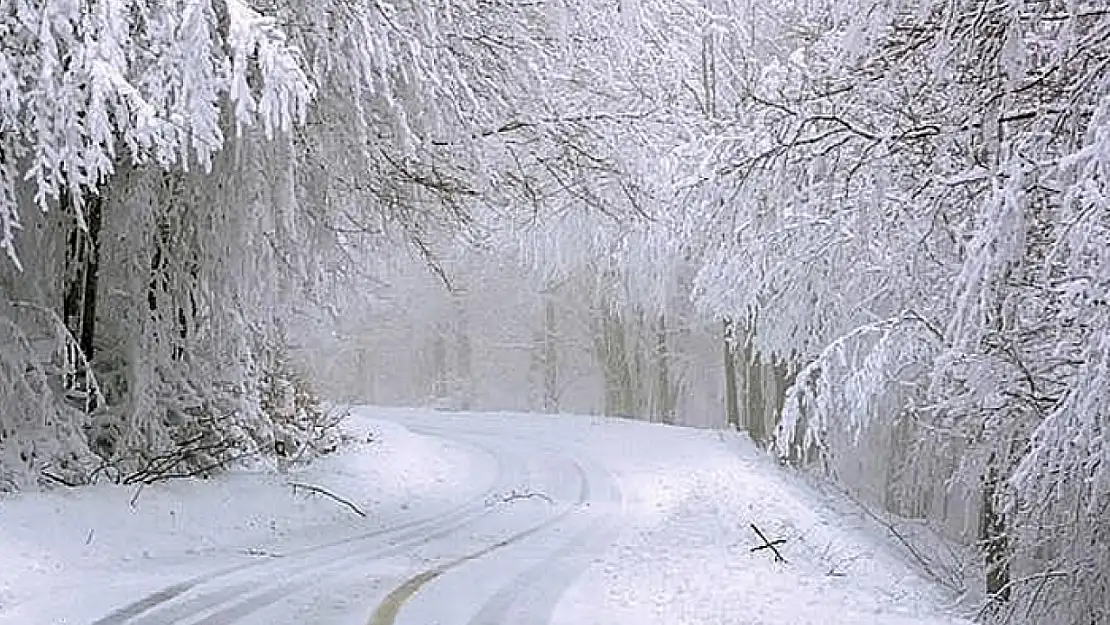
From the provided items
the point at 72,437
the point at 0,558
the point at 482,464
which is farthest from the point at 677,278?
the point at 0,558

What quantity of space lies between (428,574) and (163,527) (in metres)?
3.25

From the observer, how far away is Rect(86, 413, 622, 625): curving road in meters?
8.84

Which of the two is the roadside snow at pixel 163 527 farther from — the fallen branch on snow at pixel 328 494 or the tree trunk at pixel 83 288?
the tree trunk at pixel 83 288

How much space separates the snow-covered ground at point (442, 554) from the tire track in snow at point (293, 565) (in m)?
0.02

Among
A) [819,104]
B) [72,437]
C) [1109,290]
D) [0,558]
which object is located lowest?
[0,558]

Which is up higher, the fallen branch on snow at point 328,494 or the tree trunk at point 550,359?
the tree trunk at point 550,359

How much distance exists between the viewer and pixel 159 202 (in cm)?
1343

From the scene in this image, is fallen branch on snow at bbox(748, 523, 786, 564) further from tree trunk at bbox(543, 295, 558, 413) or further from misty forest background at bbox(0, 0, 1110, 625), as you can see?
tree trunk at bbox(543, 295, 558, 413)

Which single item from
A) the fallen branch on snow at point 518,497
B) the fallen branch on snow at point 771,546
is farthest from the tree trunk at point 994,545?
the fallen branch on snow at point 518,497

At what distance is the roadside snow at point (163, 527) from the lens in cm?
955

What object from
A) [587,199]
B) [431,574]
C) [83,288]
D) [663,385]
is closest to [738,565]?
[431,574]

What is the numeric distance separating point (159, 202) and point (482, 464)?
11593 mm

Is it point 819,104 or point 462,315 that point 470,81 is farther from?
point 462,315

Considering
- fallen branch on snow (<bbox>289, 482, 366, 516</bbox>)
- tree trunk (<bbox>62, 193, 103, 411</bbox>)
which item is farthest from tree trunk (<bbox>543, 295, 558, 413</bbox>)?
tree trunk (<bbox>62, 193, 103, 411</bbox>)
